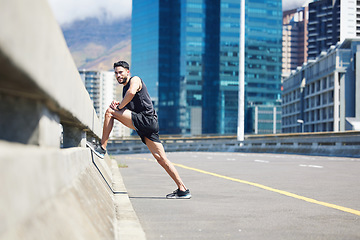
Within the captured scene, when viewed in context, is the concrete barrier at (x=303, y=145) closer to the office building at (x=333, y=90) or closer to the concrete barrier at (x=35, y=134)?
the concrete barrier at (x=35, y=134)

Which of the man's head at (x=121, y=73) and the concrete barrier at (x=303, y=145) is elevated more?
the man's head at (x=121, y=73)

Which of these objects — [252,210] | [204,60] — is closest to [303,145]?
[252,210]

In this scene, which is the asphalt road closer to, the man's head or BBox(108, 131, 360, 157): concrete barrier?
the man's head

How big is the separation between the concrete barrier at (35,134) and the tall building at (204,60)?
16539 centimetres

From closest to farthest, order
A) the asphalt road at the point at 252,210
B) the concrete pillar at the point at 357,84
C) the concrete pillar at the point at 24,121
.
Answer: the concrete pillar at the point at 24,121
the asphalt road at the point at 252,210
the concrete pillar at the point at 357,84

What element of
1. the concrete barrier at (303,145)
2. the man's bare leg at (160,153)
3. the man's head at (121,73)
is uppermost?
the man's head at (121,73)

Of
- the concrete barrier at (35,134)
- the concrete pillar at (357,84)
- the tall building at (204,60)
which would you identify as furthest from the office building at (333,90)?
the concrete barrier at (35,134)

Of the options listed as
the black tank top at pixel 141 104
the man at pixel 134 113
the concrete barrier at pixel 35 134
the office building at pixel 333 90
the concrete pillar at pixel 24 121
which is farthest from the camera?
the office building at pixel 333 90

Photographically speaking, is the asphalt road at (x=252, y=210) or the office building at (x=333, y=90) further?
the office building at (x=333, y=90)

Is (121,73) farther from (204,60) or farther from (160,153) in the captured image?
(204,60)

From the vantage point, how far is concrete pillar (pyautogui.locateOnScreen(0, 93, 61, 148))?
2.34 m

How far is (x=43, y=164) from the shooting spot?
2.31m

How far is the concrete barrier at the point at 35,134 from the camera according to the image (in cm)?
174

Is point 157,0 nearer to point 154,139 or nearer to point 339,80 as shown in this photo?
point 339,80
